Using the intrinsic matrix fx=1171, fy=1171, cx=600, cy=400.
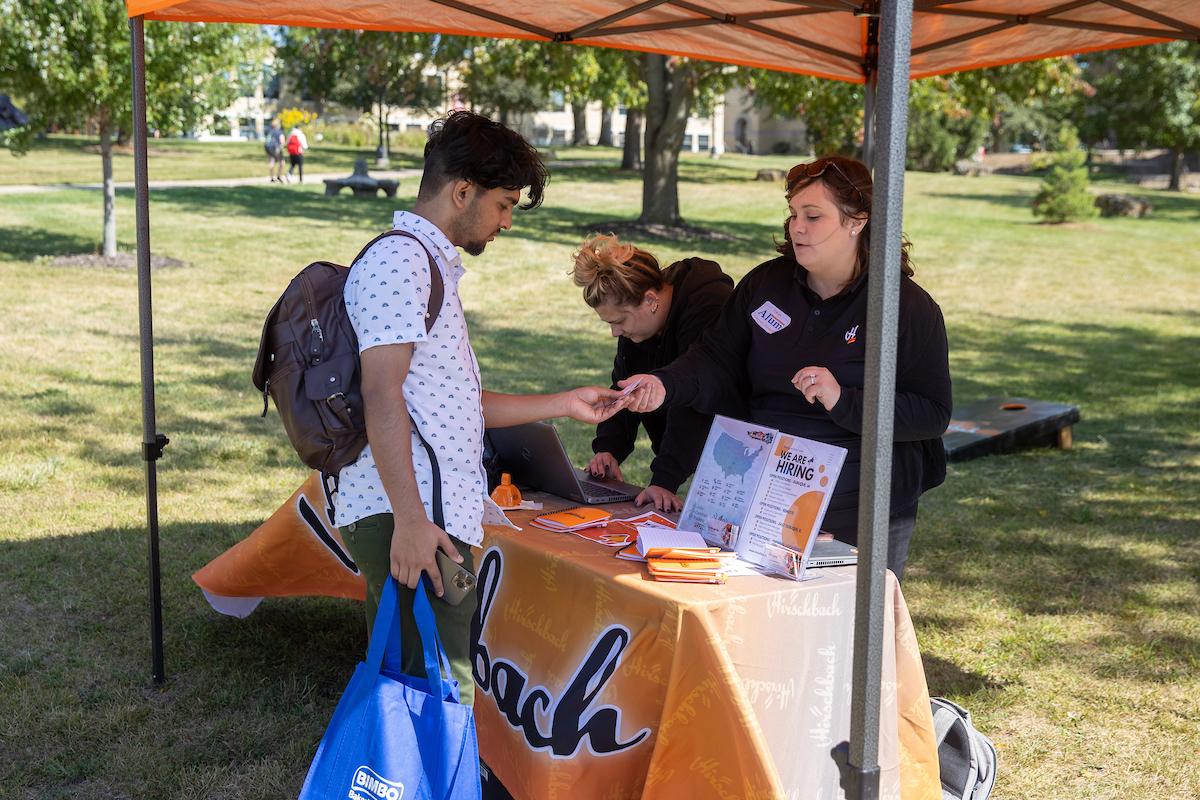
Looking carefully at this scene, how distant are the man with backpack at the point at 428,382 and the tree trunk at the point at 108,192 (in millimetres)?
11997

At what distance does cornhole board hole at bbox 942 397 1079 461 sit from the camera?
294 inches

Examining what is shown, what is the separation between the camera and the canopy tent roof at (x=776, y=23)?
14.0ft

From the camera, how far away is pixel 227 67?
13477 mm

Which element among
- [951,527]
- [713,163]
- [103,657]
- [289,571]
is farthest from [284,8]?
[713,163]

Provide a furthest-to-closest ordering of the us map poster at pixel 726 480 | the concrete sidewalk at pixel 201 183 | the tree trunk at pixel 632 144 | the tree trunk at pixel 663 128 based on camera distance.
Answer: the tree trunk at pixel 632 144 → the concrete sidewalk at pixel 201 183 → the tree trunk at pixel 663 128 → the us map poster at pixel 726 480

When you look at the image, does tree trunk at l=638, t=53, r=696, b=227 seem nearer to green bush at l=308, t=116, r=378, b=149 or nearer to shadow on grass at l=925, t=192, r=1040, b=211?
shadow on grass at l=925, t=192, r=1040, b=211

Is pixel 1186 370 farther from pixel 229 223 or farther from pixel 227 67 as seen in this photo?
pixel 229 223

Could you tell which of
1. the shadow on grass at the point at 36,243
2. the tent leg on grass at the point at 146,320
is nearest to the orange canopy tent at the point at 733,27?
the tent leg on grass at the point at 146,320

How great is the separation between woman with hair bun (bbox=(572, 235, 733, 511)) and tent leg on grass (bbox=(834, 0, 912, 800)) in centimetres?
152

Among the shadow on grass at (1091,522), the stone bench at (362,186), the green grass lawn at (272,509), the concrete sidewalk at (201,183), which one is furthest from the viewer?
the stone bench at (362,186)

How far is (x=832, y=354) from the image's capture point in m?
3.18

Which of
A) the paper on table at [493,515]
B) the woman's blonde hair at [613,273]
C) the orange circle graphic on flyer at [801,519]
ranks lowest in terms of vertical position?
the paper on table at [493,515]

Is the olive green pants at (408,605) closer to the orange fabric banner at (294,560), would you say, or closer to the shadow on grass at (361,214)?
the orange fabric banner at (294,560)

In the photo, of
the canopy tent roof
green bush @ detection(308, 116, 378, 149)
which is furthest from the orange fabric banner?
green bush @ detection(308, 116, 378, 149)
